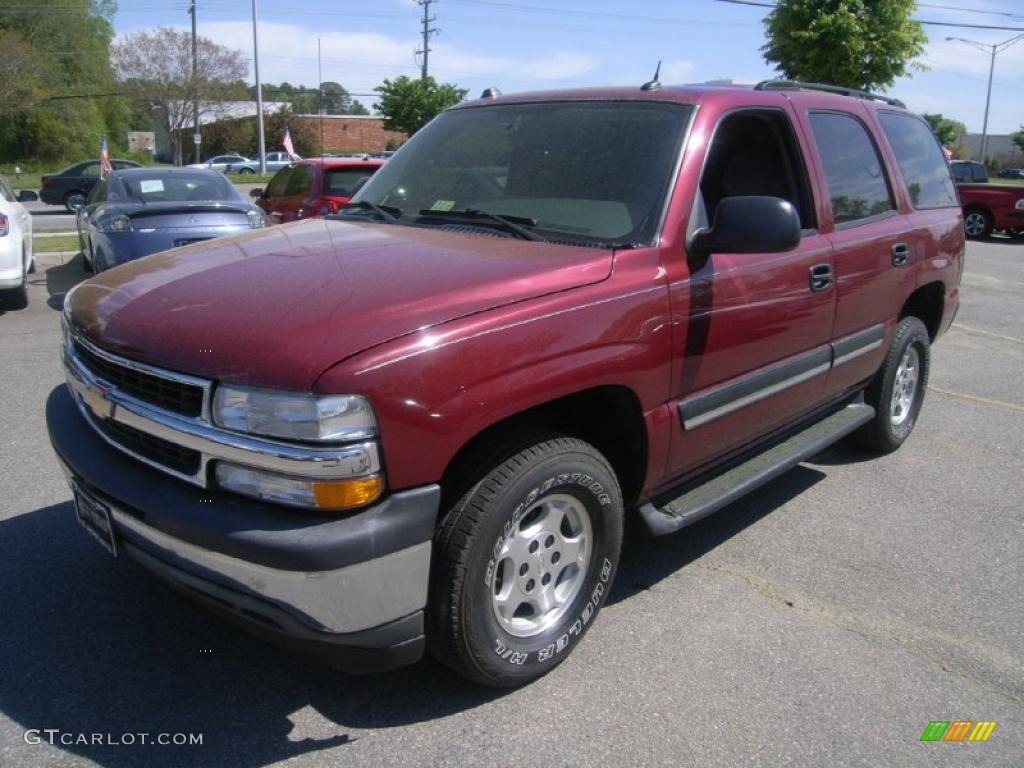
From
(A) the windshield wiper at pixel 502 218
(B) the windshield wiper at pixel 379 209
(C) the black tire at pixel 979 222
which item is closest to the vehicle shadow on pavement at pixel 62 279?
(B) the windshield wiper at pixel 379 209

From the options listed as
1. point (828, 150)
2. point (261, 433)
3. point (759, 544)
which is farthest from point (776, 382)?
point (261, 433)

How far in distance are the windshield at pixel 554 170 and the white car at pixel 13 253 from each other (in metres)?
5.72

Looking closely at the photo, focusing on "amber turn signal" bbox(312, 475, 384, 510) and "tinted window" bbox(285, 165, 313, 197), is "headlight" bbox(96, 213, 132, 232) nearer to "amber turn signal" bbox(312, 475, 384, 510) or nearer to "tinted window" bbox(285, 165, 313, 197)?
"tinted window" bbox(285, 165, 313, 197)

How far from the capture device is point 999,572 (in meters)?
3.78

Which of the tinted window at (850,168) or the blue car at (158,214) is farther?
Result: the blue car at (158,214)

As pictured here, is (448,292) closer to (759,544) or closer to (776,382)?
(776,382)

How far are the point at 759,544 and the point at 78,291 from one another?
3054 mm

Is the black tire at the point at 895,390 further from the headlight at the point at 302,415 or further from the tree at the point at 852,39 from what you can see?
the tree at the point at 852,39

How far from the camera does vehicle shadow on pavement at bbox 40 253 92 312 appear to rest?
30.7 feet

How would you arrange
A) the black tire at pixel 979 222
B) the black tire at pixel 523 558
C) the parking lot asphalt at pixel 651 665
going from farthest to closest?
the black tire at pixel 979 222 < the parking lot asphalt at pixel 651 665 < the black tire at pixel 523 558

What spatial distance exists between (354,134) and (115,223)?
64.4m

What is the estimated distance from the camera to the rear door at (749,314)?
321 centimetres

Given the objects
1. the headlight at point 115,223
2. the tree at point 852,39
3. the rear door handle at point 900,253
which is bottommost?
the headlight at point 115,223

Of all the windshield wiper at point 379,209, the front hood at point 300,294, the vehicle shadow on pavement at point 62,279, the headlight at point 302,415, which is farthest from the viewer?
the vehicle shadow on pavement at point 62,279
